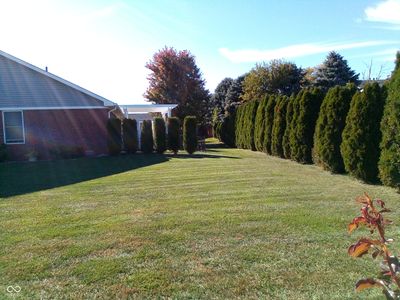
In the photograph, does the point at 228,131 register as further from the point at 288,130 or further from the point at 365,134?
the point at 365,134

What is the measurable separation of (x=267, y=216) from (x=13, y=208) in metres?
4.73

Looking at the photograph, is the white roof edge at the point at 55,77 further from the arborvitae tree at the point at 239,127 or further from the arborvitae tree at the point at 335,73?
the arborvitae tree at the point at 335,73

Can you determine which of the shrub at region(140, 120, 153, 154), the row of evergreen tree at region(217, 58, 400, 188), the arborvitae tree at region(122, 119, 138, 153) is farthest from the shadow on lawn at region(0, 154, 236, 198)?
the row of evergreen tree at region(217, 58, 400, 188)

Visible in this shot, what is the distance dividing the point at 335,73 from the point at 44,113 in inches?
981

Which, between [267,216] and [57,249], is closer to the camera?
[57,249]

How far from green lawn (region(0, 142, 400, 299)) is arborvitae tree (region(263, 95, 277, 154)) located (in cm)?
847

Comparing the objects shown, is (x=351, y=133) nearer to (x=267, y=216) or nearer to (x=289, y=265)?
(x=267, y=216)

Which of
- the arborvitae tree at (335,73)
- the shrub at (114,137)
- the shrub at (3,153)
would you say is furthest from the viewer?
the arborvitae tree at (335,73)

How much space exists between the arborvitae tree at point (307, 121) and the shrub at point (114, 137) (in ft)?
31.1

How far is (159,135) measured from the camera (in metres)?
20.0

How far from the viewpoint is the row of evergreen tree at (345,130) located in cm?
830

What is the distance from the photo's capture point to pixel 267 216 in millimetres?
6238

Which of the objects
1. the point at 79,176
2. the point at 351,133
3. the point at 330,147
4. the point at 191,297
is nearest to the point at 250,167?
the point at 330,147

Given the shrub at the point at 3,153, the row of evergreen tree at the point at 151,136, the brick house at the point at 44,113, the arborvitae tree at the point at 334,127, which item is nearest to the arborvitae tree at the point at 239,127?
the row of evergreen tree at the point at 151,136
